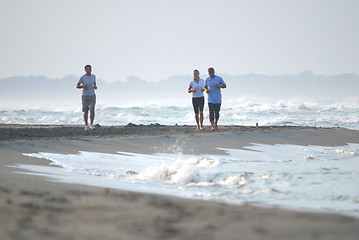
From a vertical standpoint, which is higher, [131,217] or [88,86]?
[88,86]

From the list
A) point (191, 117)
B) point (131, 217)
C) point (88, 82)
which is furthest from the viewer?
point (191, 117)

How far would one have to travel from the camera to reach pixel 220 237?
10.3 ft

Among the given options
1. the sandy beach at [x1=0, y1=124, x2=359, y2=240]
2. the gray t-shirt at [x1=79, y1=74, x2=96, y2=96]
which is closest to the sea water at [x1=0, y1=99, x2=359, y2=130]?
the gray t-shirt at [x1=79, y1=74, x2=96, y2=96]

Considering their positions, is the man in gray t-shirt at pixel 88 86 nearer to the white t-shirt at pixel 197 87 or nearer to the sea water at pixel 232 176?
the white t-shirt at pixel 197 87

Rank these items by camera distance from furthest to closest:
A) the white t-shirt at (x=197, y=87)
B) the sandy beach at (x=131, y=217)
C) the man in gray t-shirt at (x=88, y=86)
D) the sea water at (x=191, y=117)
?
the sea water at (x=191, y=117) → the white t-shirt at (x=197, y=87) → the man in gray t-shirt at (x=88, y=86) → the sandy beach at (x=131, y=217)

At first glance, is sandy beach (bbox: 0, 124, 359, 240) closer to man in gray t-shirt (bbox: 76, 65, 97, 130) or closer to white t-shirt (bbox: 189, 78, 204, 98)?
man in gray t-shirt (bbox: 76, 65, 97, 130)

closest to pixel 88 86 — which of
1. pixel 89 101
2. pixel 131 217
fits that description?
pixel 89 101

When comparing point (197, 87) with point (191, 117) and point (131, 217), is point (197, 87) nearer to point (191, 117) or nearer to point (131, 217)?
point (131, 217)

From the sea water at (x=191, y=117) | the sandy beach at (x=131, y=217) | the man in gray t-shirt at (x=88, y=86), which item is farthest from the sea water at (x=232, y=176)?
the sea water at (x=191, y=117)

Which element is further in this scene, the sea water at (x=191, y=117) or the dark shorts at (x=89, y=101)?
the sea water at (x=191, y=117)

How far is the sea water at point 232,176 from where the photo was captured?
16.5ft

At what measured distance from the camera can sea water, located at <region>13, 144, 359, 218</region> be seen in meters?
5.04

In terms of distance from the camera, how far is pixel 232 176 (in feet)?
21.0

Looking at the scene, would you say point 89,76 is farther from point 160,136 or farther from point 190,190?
point 190,190
